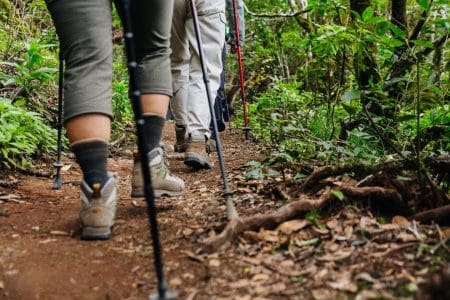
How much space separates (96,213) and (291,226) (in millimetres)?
945

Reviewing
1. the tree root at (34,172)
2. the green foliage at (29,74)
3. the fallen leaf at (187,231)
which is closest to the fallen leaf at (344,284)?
the fallen leaf at (187,231)

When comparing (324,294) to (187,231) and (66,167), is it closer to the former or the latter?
(187,231)

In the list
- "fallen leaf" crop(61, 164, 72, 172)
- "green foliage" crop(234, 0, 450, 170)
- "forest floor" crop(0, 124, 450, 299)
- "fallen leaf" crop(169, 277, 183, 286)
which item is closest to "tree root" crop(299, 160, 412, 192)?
"forest floor" crop(0, 124, 450, 299)

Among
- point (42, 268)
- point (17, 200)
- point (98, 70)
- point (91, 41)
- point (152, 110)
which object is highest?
point (91, 41)

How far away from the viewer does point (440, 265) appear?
1.64 metres

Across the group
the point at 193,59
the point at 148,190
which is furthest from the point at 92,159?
the point at 193,59

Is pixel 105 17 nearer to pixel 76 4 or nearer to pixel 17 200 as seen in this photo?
pixel 76 4

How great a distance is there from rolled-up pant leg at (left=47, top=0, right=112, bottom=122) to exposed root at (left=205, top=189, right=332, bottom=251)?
2.82 feet

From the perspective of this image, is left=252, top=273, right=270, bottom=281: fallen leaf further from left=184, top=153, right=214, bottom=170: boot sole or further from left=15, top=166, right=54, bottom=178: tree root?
left=15, top=166, right=54, bottom=178: tree root

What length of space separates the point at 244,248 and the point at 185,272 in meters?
0.28

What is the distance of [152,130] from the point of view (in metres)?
2.71

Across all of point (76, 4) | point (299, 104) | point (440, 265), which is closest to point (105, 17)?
point (76, 4)

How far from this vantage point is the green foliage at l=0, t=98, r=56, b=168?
12.0 feet

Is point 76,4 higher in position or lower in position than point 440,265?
higher
